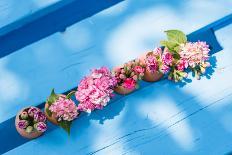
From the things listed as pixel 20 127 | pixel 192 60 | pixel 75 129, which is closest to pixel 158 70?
pixel 192 60

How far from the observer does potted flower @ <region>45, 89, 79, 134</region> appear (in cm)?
156

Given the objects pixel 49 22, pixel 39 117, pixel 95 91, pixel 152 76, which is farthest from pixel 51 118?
pixel 49 22

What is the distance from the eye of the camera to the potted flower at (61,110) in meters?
1.56

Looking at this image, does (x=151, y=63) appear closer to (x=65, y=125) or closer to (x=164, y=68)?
(x=164, y=68)

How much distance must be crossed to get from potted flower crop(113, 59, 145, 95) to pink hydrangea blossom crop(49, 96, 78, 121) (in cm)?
22

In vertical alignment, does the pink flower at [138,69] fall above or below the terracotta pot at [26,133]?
above

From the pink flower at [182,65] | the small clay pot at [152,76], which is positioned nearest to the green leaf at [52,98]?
the small clay pot at [152,76]

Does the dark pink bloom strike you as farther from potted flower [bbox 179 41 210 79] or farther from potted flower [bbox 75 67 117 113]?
potted flower [bbox 179 41 210 79]

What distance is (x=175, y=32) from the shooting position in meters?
1.76

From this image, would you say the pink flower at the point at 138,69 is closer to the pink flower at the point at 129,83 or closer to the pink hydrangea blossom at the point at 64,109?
the pink flower at the point at 129,83

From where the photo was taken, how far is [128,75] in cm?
167

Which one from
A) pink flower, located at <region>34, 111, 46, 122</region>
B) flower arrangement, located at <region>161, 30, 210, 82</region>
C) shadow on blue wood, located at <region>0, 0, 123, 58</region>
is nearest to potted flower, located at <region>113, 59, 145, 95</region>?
flower arrangement, located at <region>161, 30, 210, 82</region>

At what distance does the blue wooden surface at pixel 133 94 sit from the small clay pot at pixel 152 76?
0.03m

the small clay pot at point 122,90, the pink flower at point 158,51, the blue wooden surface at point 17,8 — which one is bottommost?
the small clay pot at point 122,90
